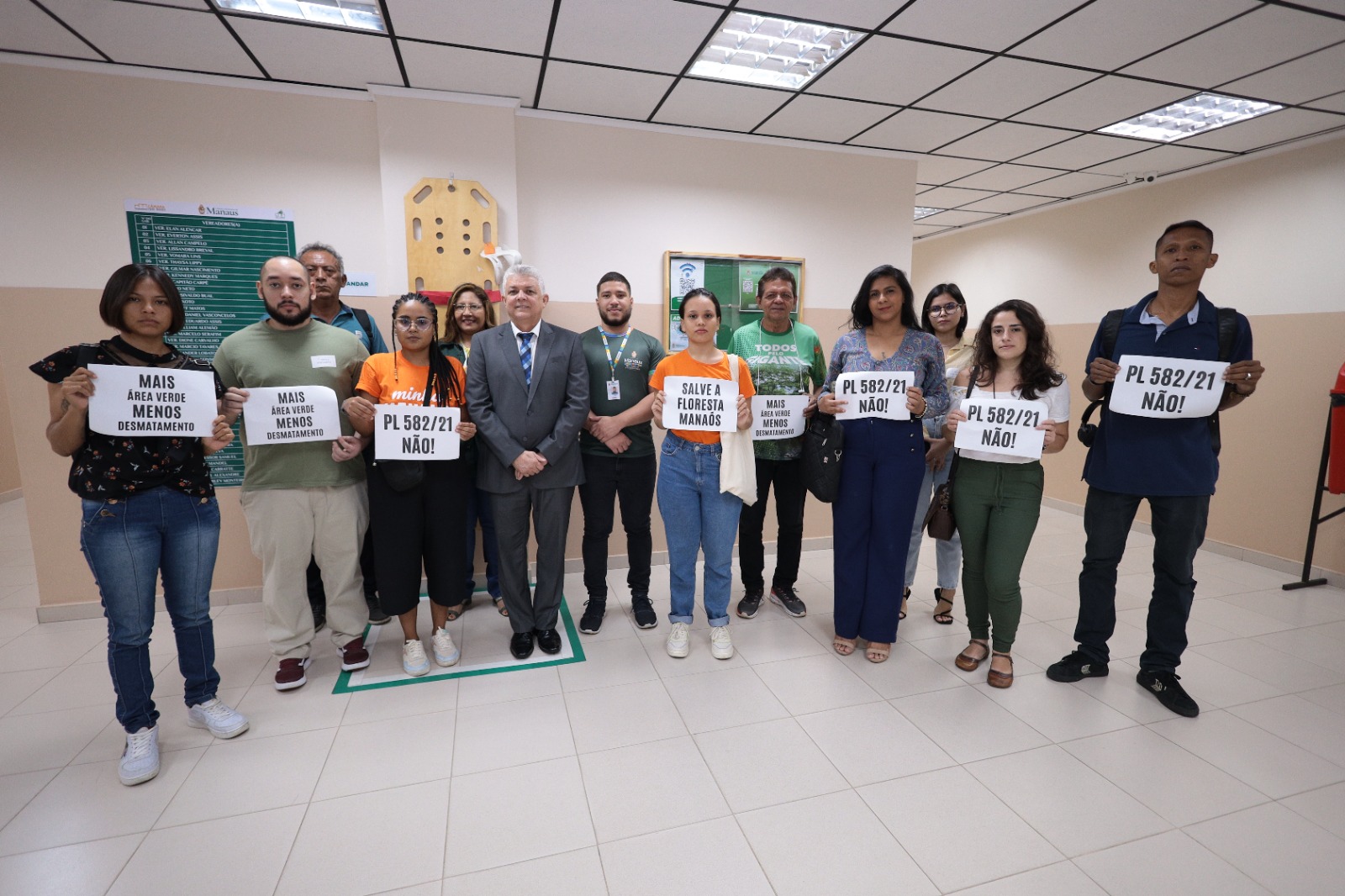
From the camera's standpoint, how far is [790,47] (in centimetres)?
304

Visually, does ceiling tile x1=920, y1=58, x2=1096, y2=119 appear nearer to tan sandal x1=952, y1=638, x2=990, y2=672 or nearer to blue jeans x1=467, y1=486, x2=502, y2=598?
tan sandal x1=952, y1=638, x2=990, y2=672

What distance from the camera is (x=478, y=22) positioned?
2682 mm

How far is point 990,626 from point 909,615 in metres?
0.52

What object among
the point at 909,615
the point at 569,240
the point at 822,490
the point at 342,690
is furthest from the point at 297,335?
the point at 909,615

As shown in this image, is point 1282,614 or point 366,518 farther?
point 1282,614

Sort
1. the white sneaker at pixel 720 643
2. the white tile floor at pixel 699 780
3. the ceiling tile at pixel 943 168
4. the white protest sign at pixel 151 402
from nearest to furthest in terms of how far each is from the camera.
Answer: the white tile floor at pixel 699 780 < the white protest sign at pixel 151 402 < the white sneaker at pixel 720 643 < the ceiling tile at pixel 943 168

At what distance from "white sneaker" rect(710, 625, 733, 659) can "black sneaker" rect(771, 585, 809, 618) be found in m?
0.62

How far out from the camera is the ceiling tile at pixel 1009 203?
18.6 ft

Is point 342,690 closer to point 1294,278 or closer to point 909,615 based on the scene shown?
point 909,615

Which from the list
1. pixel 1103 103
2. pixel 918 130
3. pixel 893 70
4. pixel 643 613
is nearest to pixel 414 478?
pixel 643 613

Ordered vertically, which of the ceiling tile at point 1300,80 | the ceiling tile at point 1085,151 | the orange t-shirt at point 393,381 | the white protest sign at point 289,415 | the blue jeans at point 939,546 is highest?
the ceiling tile at point 1085,151

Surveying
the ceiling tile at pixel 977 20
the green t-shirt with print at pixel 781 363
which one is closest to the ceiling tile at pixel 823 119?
the ceiling tile at pixel 977 20

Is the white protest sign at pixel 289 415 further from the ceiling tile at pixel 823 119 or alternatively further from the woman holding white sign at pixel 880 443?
the ceiling tile at pixel 823 119

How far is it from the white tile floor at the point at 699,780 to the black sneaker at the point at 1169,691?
72 mm
